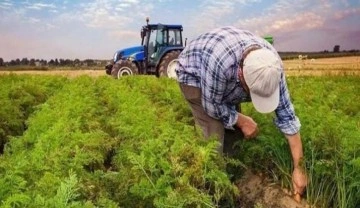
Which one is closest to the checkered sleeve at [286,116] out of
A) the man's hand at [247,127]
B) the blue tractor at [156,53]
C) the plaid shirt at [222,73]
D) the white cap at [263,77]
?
the plaid shirt at [222,73]

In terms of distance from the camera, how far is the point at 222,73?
5.26 metres

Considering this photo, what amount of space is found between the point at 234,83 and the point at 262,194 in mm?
1313

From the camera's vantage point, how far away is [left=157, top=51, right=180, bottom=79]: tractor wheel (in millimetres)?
21422

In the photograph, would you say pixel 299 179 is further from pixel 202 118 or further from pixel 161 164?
pixel 161 164

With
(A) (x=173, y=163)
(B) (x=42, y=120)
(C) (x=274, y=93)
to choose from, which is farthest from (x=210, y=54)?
(B) (x=42, y=120)

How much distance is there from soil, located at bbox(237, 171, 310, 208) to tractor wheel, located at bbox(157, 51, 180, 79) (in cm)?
1520

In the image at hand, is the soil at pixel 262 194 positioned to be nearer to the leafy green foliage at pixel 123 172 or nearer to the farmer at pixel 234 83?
the farmer at pixel 234 83

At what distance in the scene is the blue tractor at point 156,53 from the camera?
852 inches

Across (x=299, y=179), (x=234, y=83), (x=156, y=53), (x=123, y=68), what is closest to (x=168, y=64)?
(x=156, y=53)

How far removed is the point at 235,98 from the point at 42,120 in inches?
125

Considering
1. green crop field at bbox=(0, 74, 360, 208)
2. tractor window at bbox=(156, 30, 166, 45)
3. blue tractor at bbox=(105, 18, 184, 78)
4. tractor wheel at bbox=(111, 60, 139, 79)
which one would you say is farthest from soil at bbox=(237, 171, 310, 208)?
tractor wheel at bbox=(111, 60, 139, 79)

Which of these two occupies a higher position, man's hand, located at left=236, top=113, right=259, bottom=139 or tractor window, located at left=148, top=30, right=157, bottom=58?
tractor window, located at left=148, top=30, right=157, bottom=58

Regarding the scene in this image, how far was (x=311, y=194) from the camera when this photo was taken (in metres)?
5.38

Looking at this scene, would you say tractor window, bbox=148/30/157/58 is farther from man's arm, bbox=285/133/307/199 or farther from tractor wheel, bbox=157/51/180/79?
man's arm, bbox=285/133/307/199
